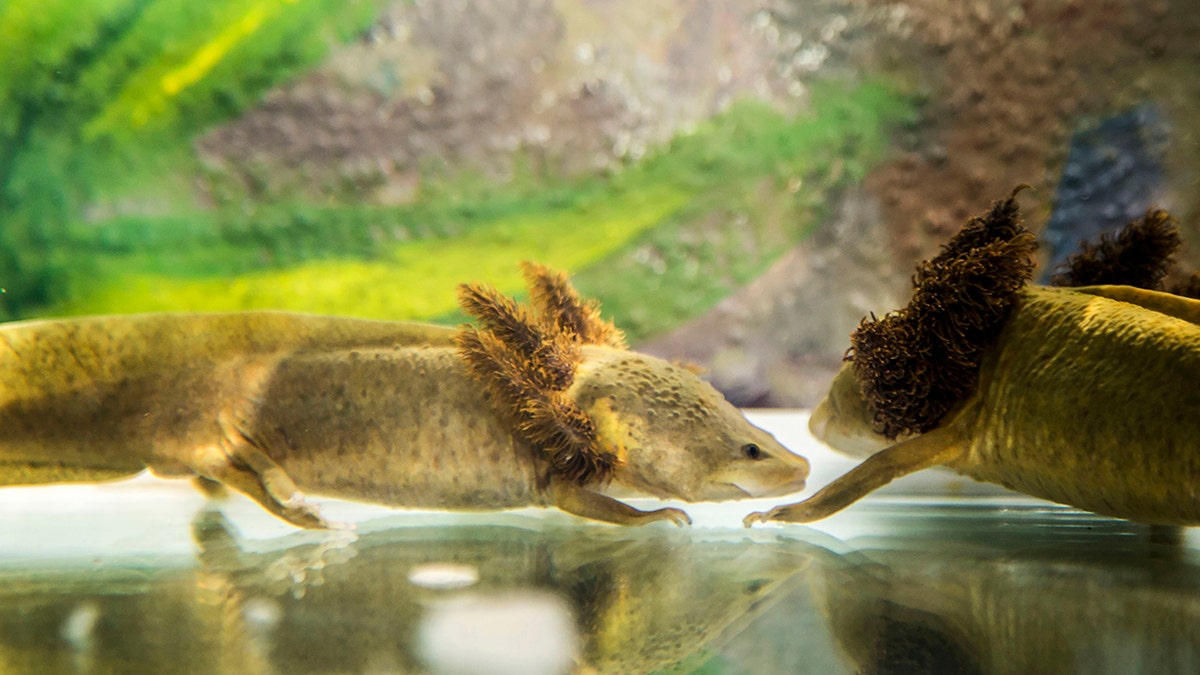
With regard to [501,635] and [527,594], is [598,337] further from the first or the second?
[501,635]

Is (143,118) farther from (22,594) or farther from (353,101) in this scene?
(22,594)

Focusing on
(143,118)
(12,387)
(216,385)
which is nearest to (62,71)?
(143,118)

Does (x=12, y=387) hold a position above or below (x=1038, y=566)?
above

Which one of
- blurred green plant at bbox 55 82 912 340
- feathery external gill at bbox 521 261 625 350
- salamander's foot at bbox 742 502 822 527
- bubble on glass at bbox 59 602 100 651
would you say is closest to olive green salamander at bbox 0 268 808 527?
salamander's foot at bbox 742 502 822 527

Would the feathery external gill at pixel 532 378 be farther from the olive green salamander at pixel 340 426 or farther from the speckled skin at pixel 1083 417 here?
the speckled skin at pixel 1083 417

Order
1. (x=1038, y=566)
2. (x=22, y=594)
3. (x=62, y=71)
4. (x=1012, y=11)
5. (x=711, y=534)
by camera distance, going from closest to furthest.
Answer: (x=22, y=594) < (x=1038, y=566) < (x=711, y=534) < (x=62, y=71) < (x=1012, y=11)

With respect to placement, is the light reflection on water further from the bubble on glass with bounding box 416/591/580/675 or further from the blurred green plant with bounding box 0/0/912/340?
the blurred green plant with bounding box 0/0/912/340

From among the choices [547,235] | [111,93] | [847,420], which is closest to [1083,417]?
[847,420]
